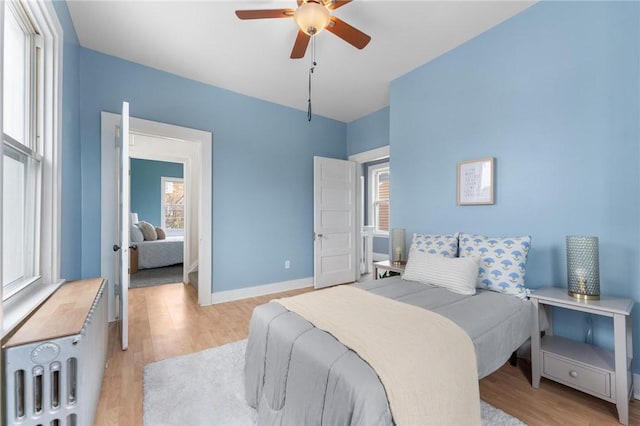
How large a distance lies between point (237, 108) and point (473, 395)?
12.5 feet

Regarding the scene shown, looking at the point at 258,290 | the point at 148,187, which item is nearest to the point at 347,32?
the point at 258,290

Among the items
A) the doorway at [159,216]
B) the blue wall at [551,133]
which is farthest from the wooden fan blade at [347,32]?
the doorway at [159,216]

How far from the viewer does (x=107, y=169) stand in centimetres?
288

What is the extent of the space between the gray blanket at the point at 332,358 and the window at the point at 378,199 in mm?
4251

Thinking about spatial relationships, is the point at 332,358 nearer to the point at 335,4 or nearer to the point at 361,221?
the point at 335,4

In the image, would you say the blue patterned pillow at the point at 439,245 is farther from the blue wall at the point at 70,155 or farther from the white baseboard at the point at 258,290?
the blue wall at the point at 70,155

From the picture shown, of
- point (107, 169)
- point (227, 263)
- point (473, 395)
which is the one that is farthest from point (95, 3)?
point (473, 395)

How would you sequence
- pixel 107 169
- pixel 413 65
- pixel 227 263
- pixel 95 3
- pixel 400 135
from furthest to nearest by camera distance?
1. pixel 227 263
2. pixel 400 135
3. pixel 413 65
4. pixel 107 169
5. pixel 95 3

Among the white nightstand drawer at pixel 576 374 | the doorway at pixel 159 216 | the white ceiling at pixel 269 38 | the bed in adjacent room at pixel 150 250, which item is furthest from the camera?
the bed in adjacent room at pixel 150 250

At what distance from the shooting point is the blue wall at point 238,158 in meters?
2.85

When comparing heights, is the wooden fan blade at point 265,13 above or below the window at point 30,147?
above

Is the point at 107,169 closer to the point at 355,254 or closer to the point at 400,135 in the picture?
the point at 400,135

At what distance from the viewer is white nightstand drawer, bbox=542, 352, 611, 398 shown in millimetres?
1615

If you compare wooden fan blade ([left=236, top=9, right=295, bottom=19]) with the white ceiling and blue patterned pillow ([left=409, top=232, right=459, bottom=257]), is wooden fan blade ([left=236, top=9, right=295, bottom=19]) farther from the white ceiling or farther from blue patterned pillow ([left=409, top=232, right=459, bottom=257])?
blue patterned pillow ([left=409, top=232, right=459, bottom=257])
